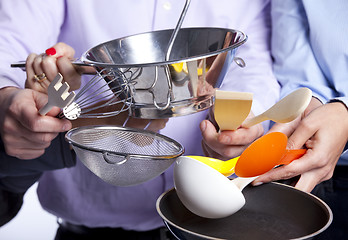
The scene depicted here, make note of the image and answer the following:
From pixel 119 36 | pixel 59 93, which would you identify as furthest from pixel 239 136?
pixel 119 36

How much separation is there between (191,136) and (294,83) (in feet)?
0.66

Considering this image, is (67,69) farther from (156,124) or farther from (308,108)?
(308,108)

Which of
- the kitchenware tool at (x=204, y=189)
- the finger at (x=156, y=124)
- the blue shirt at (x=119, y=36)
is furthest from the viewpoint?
the blue shirt at (x=119, y=36)

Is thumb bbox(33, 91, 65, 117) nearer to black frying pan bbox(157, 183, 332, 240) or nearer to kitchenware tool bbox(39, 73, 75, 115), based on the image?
→ kitchenware tool bbox(39, 73, 75, 115)

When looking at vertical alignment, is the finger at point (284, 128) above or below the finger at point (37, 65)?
below

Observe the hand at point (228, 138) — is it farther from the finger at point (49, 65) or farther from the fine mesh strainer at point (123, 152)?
the finger at point (49, 65)

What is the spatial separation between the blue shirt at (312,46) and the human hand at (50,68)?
35 cm

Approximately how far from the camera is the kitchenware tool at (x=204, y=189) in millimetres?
410

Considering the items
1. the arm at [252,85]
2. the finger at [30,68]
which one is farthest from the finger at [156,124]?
the finger at [30,68]

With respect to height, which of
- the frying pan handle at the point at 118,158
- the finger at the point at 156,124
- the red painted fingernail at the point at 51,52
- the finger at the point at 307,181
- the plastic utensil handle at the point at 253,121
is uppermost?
the red painted fingernail at the point at 51,52

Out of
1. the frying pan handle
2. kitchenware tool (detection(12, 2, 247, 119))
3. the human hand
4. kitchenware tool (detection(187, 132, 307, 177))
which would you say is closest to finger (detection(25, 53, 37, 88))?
the human hand

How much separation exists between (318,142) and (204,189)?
0.66ft

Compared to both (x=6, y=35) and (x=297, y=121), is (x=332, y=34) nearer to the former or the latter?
(x=297, y=121)

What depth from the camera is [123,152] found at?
503 millimetres
